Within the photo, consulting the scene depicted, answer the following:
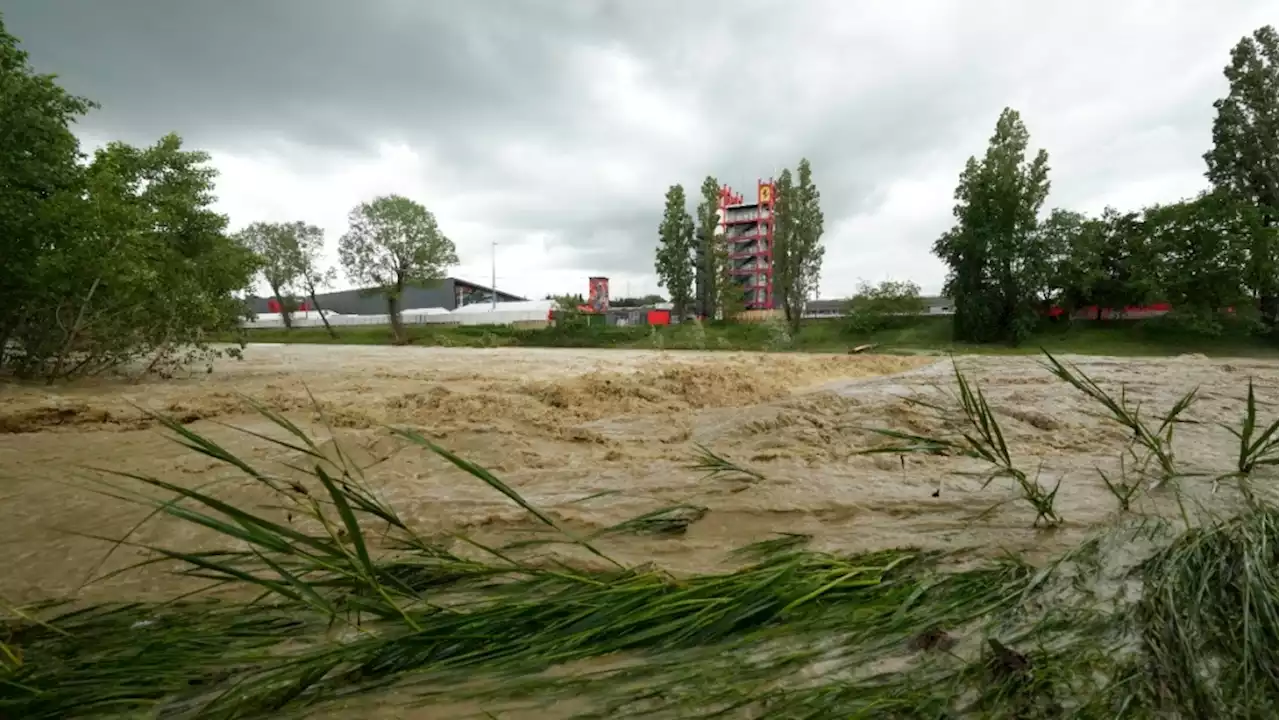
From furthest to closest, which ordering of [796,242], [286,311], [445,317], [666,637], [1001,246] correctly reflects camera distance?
1. [445,317]
2. [286,311]
3. [796,242]
4. [1001,246]
5. [666,637]

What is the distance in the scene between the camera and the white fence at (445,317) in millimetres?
56062

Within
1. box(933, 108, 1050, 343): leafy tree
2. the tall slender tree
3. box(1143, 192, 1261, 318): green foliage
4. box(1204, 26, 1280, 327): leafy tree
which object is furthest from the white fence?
box(1204, 26, 1280, 327): leafy tree

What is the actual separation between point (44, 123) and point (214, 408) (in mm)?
6727

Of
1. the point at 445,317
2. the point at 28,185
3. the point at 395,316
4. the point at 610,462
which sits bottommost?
the point at 610,462

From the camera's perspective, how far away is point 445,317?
193 ft

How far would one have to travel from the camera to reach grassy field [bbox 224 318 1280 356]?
29.7 metres

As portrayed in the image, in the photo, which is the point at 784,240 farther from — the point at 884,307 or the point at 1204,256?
the point at 1204,256

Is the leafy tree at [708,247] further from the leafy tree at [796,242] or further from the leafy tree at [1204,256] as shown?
the leafy tree at [1204,256]

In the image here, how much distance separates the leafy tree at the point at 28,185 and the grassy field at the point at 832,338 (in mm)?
27378

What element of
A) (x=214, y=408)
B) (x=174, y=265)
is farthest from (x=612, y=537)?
(x=174, y=265)

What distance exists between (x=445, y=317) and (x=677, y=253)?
947 inches

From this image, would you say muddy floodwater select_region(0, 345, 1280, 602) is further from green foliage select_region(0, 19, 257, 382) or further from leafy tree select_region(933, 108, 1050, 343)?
leafy tree select_region(933, 108, 1050, 343)

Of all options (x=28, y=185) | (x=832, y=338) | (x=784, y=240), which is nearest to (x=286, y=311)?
(x=784, y=240)

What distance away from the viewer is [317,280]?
52.9 m
